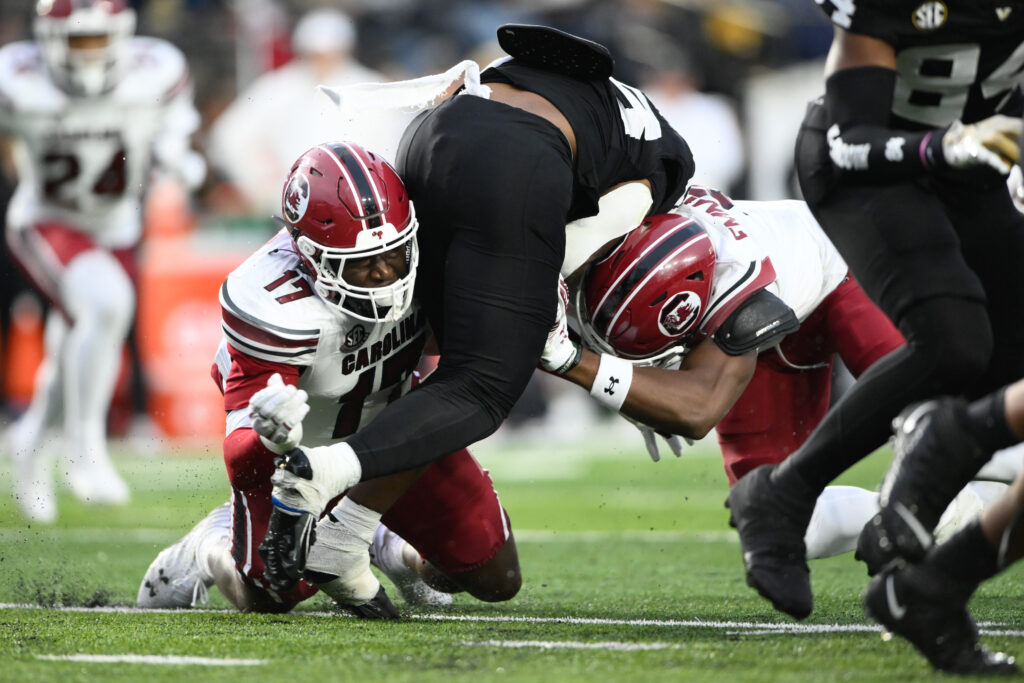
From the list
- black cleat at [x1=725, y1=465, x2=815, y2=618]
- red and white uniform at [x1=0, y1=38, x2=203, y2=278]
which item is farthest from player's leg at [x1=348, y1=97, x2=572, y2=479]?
red and white uniform at [x1=0, y1=38, x2=203, y2=278]

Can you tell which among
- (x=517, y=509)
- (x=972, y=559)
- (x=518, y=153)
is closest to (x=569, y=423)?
(x=517, y=509)

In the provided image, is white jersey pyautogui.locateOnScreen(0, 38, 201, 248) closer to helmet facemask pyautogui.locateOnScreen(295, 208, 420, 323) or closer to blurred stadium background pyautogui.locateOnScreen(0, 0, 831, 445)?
blurred stadium background pyautogui.locateOnScreen(0, 0, 831, 445)

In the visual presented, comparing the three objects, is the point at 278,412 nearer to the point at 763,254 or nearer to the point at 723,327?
the point at 723,327

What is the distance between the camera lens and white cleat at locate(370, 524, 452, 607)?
3.82 meters

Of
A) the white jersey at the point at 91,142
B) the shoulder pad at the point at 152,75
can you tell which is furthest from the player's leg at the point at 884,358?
the shoulder pad at the point at 152,75

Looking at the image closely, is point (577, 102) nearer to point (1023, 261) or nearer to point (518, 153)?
point (518, 153)

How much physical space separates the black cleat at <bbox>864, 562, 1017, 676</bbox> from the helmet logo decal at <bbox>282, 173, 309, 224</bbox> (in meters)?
1.53

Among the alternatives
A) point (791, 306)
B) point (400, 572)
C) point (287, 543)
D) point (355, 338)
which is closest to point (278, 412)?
point (287, 543)

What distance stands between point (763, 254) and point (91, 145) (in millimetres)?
4291

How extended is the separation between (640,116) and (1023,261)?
1.04 meters

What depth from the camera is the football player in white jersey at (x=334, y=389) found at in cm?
318

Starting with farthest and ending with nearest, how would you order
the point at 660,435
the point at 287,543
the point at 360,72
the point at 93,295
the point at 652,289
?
1. the point at 360,72
2. the point at 93,295
3. the point at 660,435
4. the point at 652,289
5. the point at 287,543

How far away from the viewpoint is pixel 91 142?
698cm

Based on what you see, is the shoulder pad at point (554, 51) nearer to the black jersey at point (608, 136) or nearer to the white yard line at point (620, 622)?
the black jersey at point (608, 136)
